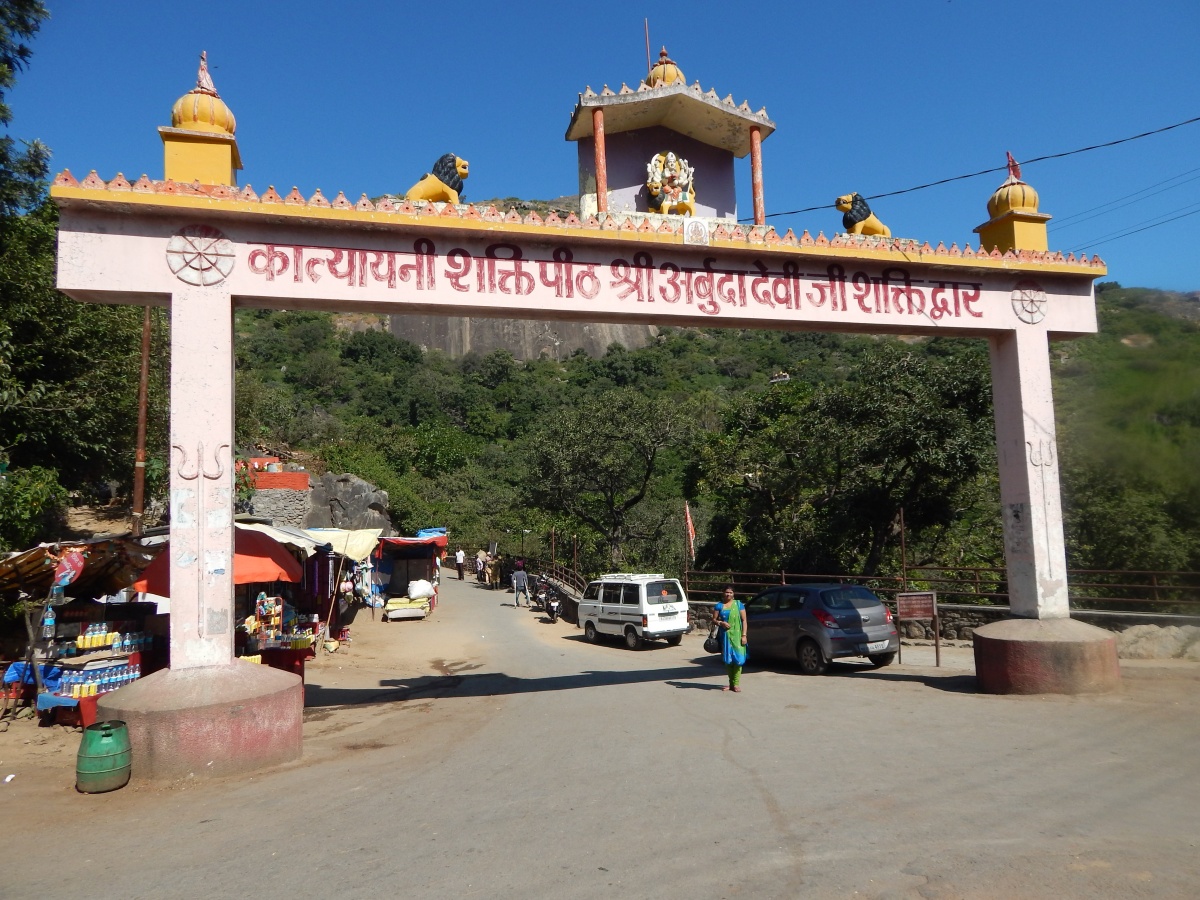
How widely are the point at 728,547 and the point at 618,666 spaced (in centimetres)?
1093

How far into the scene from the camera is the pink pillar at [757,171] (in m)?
11.2

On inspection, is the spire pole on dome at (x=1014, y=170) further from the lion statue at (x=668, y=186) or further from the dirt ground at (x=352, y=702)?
the dirt ground at (x=352, y=702)

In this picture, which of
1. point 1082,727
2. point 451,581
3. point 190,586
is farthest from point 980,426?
point 451,581

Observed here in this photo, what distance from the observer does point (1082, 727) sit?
7.87 metres

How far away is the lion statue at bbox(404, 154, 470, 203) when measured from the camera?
9062 mm

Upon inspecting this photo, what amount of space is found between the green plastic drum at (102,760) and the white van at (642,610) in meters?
12.3

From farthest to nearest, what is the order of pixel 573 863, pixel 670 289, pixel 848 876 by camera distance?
1. pixel 670 289
2. pixel 573 863
3. pixel 848 876

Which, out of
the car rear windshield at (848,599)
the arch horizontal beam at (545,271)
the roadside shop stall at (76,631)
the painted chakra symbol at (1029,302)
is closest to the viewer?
the arch horizontal beam at (545,271)

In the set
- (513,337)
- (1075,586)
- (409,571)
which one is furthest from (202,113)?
(513,337)

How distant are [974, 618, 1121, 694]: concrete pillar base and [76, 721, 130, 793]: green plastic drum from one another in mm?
9436

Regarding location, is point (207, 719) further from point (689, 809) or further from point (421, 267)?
point (421, 267)

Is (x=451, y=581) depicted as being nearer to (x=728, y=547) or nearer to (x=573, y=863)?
(x=728, y=547)

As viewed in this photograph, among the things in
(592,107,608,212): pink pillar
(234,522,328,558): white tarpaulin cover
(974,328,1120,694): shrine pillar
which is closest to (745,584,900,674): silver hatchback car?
(974,328,1120,694): shrine pillar

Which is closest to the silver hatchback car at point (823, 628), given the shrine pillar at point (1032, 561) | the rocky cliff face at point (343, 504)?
the shrine pillar at point (1032, 561)
